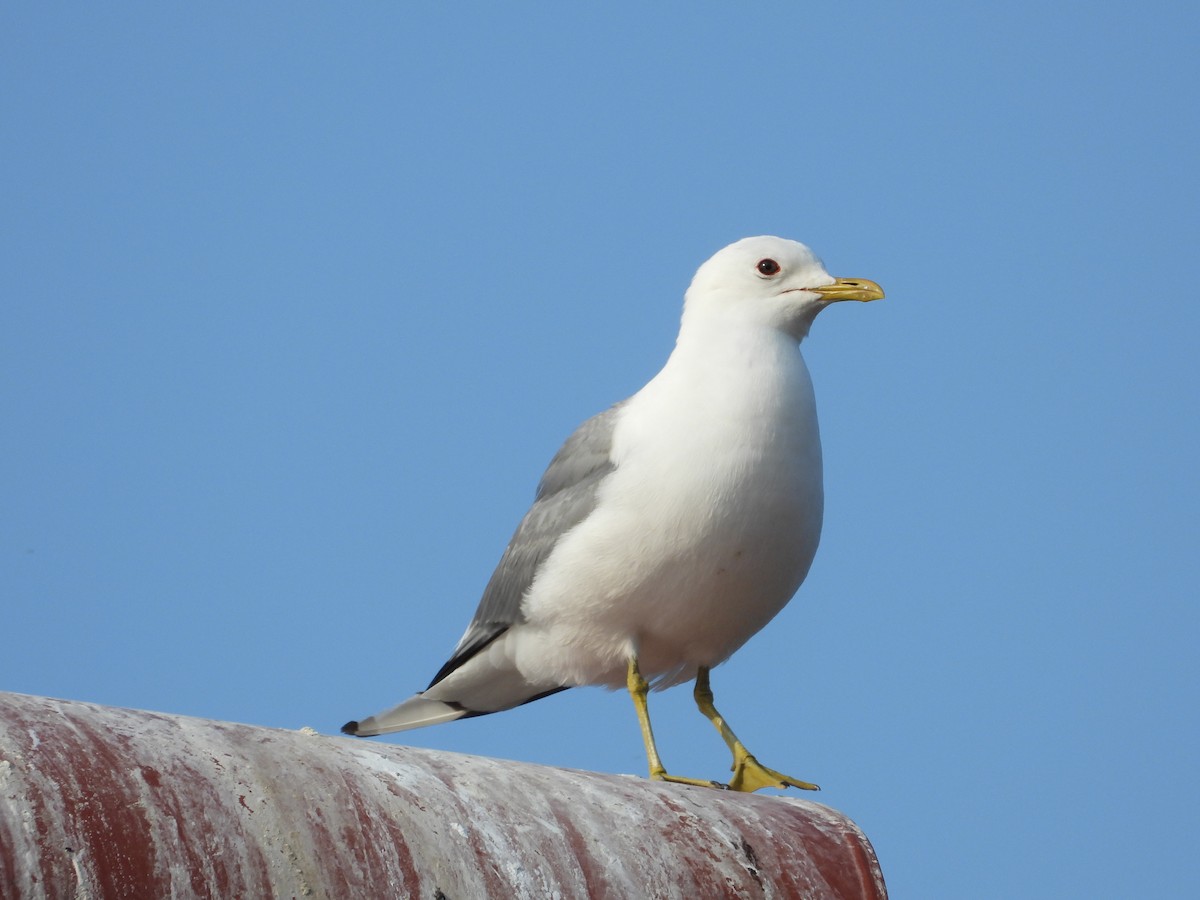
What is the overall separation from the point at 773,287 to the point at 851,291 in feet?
1.02

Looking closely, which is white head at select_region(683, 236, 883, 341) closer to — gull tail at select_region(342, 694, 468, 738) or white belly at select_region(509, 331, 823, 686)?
white belly at select_region(509, 331, 823, 686)

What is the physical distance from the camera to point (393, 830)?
11.0ft

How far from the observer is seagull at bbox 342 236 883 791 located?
5719 mm

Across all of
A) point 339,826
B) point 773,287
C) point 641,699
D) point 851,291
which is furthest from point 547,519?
point 339,826

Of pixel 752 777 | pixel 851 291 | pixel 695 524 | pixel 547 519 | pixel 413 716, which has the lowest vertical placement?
pixel 752 777

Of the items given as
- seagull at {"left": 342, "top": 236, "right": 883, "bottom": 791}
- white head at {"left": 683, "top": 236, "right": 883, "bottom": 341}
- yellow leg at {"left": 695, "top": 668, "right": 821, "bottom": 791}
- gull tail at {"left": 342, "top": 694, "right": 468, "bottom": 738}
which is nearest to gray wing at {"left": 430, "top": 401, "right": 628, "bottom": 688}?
seagull at {"left": 342, "top": 236, "right": 883, "bottom": 791}

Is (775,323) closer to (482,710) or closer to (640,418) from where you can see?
(640,418)

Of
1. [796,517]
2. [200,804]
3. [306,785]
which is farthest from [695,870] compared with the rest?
[796,517]

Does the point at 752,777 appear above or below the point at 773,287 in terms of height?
below

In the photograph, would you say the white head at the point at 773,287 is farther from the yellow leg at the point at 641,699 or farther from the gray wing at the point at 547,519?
the yellow leg at the point at 641,699

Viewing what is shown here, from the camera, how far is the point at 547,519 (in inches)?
248

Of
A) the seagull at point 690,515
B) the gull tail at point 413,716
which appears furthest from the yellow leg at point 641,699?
the gull tail at point 413,716

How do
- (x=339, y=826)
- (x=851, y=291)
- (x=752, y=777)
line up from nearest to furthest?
1. (x=339, y=826)
2. (x=752, y=777)
3. (x=851, y=291)

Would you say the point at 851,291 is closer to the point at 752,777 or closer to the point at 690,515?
the point at 690,515
